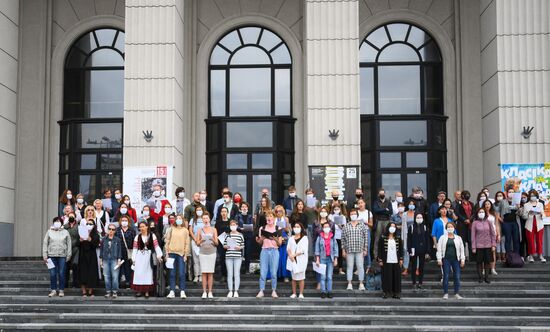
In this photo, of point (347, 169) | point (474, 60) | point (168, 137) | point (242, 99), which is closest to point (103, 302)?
point (168, 137)

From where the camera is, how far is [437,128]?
25.9m

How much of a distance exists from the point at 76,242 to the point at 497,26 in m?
13.9

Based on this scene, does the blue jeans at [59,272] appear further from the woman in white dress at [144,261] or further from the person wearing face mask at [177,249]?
the person wearing face mask at [177,249]

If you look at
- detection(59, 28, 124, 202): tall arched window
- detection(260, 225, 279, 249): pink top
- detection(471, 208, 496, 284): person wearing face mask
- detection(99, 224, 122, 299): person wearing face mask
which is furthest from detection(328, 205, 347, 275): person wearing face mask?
detection(59, 28, 124, 202): tall arched window

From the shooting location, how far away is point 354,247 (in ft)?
57.6

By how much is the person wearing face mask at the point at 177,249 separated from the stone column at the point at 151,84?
5.15m

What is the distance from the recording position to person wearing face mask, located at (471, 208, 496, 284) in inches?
707

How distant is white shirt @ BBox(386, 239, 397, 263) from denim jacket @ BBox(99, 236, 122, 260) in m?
6.28

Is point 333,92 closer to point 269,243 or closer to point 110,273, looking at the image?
point 269,243

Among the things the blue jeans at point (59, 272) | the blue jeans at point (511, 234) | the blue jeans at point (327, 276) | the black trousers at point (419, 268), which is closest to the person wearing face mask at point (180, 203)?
the blue jeans at point (59, 272)

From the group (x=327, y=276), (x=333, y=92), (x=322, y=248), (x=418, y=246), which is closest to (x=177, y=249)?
(x=322, y=248)

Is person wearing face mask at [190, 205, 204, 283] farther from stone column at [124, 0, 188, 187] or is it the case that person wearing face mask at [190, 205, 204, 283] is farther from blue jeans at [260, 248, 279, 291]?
stone column at [124, 0, 188, 187]

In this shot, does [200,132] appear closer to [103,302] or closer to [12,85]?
[12,85]

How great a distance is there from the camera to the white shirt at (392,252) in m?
17.1
